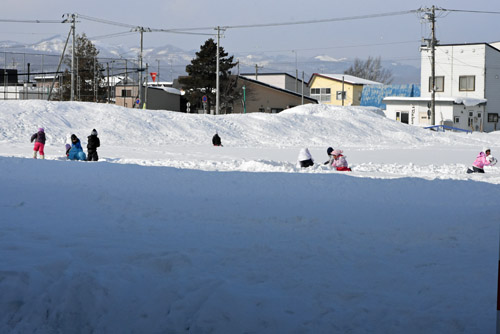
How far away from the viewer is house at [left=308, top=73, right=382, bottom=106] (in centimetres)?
7269

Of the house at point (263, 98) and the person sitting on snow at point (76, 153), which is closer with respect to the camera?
the person sitting on snow at point (76, 153)

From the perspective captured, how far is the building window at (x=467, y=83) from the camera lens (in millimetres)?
56906

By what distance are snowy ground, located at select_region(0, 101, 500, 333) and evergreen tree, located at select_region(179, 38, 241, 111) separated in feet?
152

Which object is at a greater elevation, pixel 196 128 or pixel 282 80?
pixel 282 80

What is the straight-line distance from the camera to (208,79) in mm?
60875

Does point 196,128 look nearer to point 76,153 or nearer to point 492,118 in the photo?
point 76,153

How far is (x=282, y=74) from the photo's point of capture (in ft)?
257

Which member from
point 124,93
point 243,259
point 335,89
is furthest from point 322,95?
point 243,259

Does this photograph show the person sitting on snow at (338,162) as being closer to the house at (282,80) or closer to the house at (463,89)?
the house at (463,89)

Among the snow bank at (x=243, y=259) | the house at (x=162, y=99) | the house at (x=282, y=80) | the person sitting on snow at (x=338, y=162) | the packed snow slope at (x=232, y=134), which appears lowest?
the snow bank at (x=243, y=259)

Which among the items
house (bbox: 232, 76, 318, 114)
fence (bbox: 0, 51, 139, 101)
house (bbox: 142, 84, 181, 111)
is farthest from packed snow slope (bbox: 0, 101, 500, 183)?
house (bbox: 142, 84, 181, 111)

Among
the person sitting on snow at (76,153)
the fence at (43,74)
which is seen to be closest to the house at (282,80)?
the fence at (43,74)

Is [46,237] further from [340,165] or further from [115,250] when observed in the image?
[340,165]

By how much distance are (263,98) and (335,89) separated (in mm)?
12356
